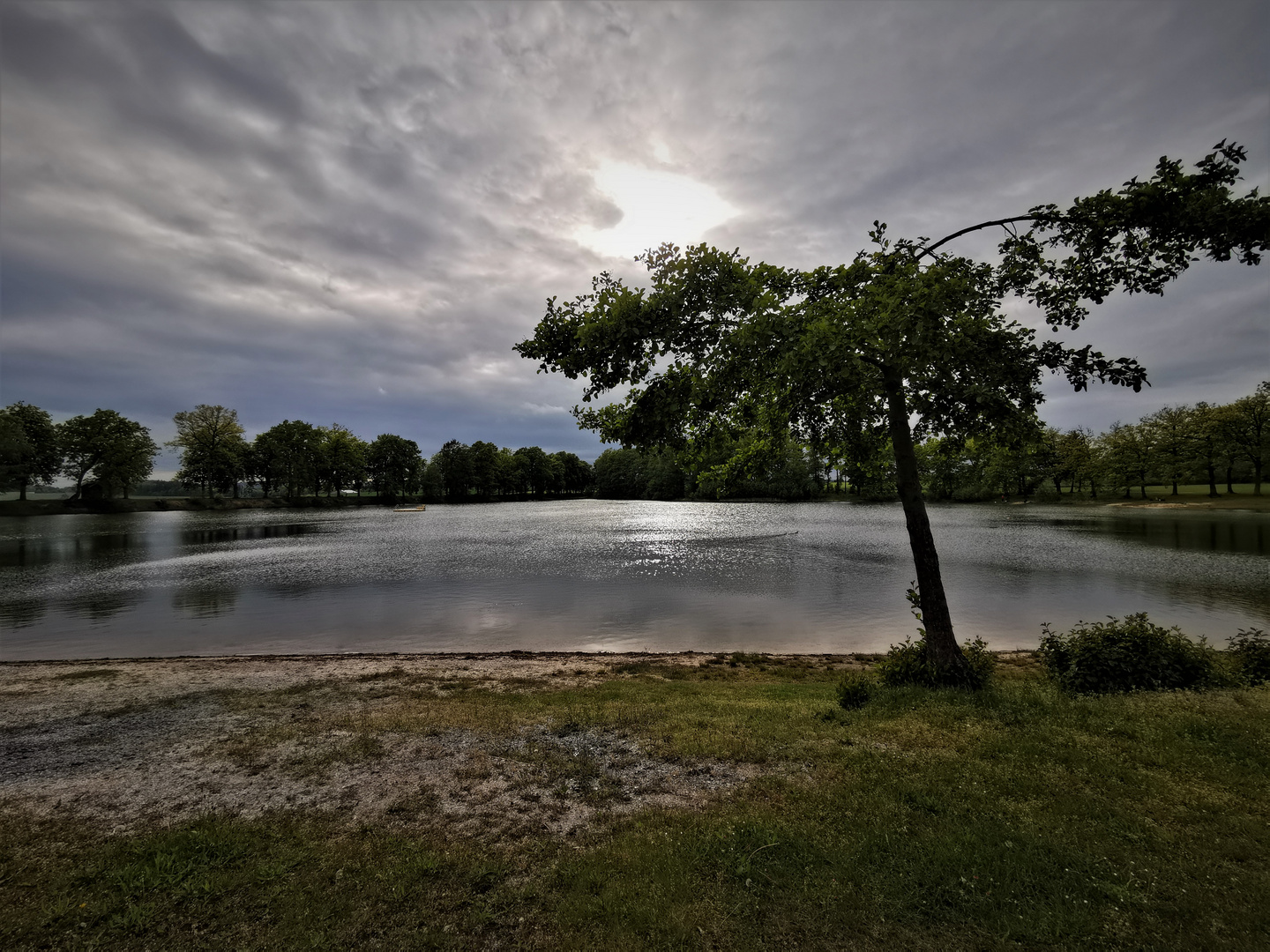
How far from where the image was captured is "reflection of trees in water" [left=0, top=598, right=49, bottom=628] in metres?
20.1

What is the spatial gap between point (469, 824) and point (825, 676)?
32.7ft

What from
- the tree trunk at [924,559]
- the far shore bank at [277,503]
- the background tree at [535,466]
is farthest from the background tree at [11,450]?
the tree trunk at [924,559]

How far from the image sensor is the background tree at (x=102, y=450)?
94.0 metres

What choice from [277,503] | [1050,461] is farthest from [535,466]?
[1050,461]

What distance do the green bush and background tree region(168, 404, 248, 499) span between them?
431ft

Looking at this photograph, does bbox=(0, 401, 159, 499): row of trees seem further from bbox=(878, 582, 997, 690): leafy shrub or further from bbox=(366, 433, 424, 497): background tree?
bbox=(878, 582, 997, 690): leafy shrub

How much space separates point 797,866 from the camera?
15.3ft

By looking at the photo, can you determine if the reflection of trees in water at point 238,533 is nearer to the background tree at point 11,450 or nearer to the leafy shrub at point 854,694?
the background tree at point 11,450

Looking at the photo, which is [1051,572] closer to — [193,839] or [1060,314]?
[1060,314]

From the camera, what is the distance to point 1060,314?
877 centimetres

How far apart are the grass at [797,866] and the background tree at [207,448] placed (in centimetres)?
12834

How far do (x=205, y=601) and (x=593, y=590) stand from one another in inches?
699

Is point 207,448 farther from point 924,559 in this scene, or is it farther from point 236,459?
point 924,559

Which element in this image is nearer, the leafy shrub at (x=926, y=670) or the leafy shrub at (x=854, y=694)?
the leafy shrub at (x=854, y=694)
